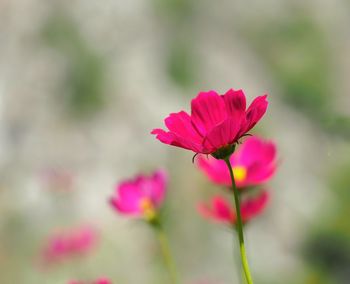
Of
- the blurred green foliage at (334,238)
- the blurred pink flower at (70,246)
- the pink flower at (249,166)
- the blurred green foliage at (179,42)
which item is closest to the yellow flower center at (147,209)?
the pink flower at (249,166)

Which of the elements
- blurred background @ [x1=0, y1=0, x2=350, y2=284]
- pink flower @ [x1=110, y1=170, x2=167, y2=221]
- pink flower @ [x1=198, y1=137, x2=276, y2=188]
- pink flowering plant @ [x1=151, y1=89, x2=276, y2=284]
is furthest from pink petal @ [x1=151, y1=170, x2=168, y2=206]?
blurred background @ [x1=0, y1=0, x2=350, y2=284]

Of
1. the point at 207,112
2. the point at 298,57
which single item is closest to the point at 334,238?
the point at 298,57

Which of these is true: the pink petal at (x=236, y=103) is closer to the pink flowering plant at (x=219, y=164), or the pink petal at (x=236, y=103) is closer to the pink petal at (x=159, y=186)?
the pink flowering plant at (x=219, y=164)

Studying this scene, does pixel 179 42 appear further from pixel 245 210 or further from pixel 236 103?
pixel 236 103

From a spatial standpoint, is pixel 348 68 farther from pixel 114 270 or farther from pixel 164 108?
pixel 114 270

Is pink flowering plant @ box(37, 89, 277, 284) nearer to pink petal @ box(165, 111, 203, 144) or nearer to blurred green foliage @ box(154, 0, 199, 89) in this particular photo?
pink petal @ box(165, 111, 203, 144)
